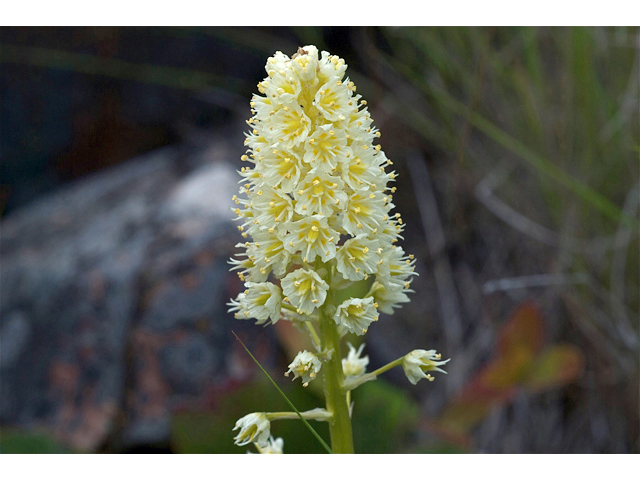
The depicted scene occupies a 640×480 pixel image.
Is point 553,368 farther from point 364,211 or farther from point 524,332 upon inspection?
point 364,211

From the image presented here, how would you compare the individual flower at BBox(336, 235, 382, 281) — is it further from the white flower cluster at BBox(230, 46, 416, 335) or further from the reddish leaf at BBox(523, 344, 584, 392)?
the reddish leaf at BBox(523, 344, 584, 392)

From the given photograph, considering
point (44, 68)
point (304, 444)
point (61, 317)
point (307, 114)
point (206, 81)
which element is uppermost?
point (44, 68)

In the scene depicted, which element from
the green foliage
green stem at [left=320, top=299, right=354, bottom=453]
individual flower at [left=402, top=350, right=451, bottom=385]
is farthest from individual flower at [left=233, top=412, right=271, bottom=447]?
the green foliage

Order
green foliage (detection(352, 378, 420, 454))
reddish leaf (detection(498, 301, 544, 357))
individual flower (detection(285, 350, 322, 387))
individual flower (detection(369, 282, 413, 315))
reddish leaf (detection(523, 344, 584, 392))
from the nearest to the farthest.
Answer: individual flower (detection(285, 350, 322, 387))
individual flower (detection(369, 282, 413, 315))
green foliage (detection(352, 378, 420, 454))
reddish leaf (detection(523, 344, 584, 392))
reddish leaf (detection(498, 301, 544, 357))

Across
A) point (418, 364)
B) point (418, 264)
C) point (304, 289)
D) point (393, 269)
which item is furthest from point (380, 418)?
point (418, 264)

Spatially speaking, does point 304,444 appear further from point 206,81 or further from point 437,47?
point 206,81

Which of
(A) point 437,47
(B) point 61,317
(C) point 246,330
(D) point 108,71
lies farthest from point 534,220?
(D) point 108,71

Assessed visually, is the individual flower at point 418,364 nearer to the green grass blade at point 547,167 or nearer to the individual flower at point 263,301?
the individual flower at point 263,301
